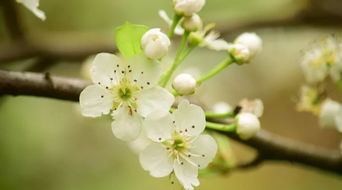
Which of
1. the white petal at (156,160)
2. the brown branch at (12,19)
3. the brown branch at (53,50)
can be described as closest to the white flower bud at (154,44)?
the white petal at (156,160)

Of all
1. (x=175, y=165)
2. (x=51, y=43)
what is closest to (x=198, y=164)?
(x=175, y=165)

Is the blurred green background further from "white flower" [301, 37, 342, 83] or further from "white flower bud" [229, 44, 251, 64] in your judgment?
"white flower bud" [229, 44, 251, 64]

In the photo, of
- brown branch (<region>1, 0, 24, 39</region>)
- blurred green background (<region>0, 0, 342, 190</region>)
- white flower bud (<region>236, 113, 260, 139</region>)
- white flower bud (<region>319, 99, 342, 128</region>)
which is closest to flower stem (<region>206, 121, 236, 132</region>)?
white flower bud (<region>236, 113, 260, 139</region>)

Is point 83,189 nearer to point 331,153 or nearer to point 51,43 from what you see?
point 51,43

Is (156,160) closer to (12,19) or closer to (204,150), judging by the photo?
(204,150)

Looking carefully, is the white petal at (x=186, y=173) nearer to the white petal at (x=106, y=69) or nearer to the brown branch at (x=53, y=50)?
the white petal at (x=106, y=69)

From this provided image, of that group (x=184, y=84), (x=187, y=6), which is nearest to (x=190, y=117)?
(x=184, y=84)

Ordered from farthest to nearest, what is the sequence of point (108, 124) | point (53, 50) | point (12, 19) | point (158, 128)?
point (108, 124) < point (53, 50) < point (12, 19) < point (158, 128)
